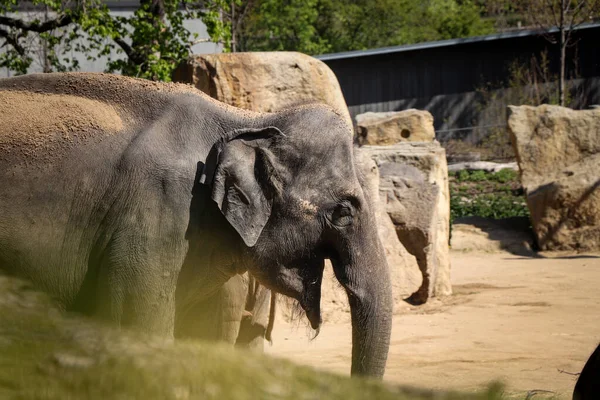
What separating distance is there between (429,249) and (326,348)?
2767 mm

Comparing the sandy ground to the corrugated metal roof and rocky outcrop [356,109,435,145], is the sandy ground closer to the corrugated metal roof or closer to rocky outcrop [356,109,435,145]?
rocky outcrop [356,109,435,145]

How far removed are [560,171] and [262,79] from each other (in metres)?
7.28

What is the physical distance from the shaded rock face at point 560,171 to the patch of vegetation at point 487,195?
5.69 ft

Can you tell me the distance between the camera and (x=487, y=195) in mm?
18734

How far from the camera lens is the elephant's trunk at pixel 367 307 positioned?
4582 millimetres

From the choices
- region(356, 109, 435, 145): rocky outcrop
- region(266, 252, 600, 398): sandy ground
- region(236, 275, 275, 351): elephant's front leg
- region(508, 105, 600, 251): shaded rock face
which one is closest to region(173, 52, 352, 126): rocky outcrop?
region(266, 252, 600, 398): sandy ground

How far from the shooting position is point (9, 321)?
1468 millimetres

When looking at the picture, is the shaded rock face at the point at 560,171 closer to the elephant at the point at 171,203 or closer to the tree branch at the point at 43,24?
the tree branch at the point at 43,24

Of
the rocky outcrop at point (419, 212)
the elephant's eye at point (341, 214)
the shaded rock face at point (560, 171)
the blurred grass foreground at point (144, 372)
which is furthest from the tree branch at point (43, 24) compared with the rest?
the blurred grass foreground at point (144, 372)

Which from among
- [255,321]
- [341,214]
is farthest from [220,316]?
[341,214]

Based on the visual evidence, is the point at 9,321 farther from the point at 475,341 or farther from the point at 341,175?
the point at 475,341

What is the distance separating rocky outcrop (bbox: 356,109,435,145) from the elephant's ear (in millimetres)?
9072

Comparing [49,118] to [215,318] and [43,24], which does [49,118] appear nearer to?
[215,318]

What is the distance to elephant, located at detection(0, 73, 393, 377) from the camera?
14.1 ft
